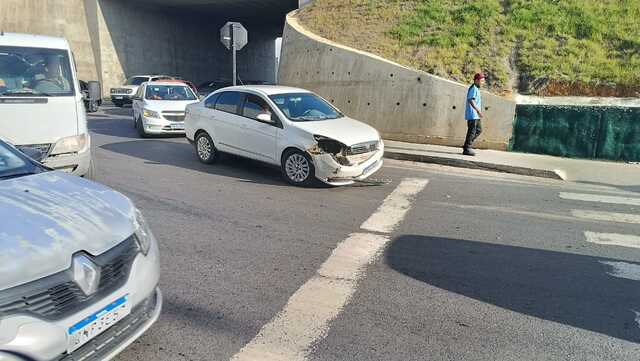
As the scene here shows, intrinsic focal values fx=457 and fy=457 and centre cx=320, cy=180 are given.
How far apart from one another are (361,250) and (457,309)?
147cm

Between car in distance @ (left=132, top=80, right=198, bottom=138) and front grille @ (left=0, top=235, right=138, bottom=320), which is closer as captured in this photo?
front grille @ (left=0, top=235, right=138, bottom=320)

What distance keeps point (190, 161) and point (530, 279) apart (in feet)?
23.9

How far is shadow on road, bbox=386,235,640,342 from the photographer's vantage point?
12.1 feet

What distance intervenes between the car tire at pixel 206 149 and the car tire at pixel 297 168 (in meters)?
1.99

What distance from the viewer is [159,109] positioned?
40.9ft

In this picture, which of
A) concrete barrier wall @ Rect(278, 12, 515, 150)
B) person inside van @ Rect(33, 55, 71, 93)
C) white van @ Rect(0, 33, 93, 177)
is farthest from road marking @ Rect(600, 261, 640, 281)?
concrete barrier wall @ Rect(278, 12, 515, 150)

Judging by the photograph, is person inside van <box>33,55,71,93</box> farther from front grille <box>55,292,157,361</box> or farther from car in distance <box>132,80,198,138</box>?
car in distance <box>132,80,198,138</box>

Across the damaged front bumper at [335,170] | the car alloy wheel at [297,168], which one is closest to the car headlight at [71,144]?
the car alloy wheel at [297,168]

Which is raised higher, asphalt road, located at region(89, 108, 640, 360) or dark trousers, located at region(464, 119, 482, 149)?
dark trousers, located at region(464, 119, 482, 149)

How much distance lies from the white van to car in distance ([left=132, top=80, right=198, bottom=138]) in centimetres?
534

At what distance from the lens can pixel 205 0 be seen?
28484mm

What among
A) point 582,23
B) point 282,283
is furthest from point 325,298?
point 582,23

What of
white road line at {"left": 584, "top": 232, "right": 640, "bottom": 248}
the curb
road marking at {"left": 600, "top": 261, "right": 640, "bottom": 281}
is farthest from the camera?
the curb

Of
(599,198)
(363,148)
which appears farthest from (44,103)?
(599,198)
